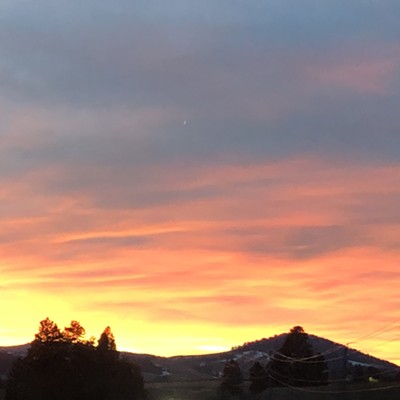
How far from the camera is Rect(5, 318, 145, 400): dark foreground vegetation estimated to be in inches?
3826

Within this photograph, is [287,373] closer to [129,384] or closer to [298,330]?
[298,330]

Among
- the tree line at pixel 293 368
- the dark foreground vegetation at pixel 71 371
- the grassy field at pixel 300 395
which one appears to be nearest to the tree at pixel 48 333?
the dark foreground vegetation at pixel 71 371

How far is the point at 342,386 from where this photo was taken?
Result: 7462 cm

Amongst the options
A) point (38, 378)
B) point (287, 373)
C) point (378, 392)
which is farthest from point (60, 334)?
point (287, 373)

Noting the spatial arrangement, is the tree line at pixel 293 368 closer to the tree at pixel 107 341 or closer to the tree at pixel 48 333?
the tree at pixel 107 341

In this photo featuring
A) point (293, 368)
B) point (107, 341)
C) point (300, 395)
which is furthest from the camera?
point (293, 368)

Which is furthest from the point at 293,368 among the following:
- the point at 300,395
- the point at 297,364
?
the point at 300,395

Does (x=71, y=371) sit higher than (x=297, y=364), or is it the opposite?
Result: (x=297, y=364)

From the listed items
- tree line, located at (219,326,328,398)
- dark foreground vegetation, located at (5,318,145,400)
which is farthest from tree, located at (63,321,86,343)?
tree line, located at (219,326,328,398)

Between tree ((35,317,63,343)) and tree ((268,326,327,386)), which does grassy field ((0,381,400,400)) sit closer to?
tree ((268,326,327,386))

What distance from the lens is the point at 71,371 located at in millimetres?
98875

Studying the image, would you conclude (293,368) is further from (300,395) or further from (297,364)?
(300,395)

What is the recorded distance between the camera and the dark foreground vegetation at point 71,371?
319ft

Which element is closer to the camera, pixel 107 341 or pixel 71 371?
pixel 71 371
